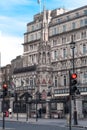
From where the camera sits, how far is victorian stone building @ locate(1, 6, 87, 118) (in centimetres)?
9619

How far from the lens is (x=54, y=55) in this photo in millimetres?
108438

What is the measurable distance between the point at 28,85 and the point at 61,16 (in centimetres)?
2068

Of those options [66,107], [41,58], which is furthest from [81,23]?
[66,107]

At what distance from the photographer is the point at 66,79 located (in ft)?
334

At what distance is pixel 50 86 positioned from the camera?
3831 inches

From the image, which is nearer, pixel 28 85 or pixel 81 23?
pixel 81 23

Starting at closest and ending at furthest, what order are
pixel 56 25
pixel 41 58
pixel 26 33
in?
pixel 41 58 → pixel 56 25 → pixel 26 33

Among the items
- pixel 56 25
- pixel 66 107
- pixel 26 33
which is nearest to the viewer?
pixel 66 107

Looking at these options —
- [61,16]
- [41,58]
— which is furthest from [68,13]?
[41,58]

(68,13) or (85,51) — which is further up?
(68,13)

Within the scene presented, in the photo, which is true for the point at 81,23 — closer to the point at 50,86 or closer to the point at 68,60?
the point at 68,60

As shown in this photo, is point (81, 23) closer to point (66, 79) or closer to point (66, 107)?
point (66, 79)

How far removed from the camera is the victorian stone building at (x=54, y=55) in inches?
3787

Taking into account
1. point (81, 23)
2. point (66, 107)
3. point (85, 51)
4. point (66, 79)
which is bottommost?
point (66, 107)
